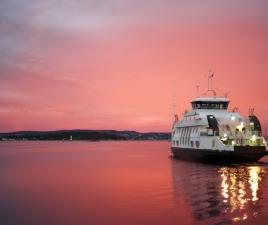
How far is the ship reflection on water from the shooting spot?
23859 millimetres

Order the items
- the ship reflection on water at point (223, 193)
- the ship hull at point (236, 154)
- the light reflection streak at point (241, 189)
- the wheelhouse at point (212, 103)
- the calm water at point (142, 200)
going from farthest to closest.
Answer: the wheelhouse at point (212, 103), the ship hull at point (236, 154), the light reflection streak at point (241, 189), the calm water at point (142, 200), the ship reflection on water at point (223, 193)

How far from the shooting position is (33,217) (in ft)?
86.2

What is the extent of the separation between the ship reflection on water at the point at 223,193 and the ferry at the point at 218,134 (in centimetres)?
231

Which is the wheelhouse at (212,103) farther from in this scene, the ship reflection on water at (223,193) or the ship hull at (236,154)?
the ship reflection on water at (223,193)

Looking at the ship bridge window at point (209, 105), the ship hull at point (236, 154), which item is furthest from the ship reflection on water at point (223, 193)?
the ship bridge window at point (209, 105)

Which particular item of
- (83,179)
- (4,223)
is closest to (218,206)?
(4,223)

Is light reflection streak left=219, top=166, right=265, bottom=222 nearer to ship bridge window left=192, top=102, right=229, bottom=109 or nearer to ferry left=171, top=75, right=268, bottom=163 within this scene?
ferry left=171, top=75, right=268, bottom=163

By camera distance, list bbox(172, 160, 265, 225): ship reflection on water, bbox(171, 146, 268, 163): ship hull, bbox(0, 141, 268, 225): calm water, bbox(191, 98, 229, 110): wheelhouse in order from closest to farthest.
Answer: bbox(172, 160, 265, 225): ship reflection on water, bbox(0, 141, 268, 225): calm water, bbox(171, 146, 268, 163): ship hull, bbox(191, 98, 229, 110): wheelhouse

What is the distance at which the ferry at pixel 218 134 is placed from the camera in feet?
168

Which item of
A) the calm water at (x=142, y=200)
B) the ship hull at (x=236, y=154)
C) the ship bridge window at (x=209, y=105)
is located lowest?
the calm water at (x=142, y=200)


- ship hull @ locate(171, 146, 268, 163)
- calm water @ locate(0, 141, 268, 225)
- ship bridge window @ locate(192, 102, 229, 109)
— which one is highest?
ship bridge window @ locate(192, 102, 229, 109)

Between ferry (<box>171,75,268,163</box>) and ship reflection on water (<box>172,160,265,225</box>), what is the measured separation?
2315mm

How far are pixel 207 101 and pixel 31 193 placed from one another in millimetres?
35318

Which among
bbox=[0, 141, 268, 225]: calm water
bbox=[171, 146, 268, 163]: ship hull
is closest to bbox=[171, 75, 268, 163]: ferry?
bbox=[171, 146, 268, 163]: ship hull
